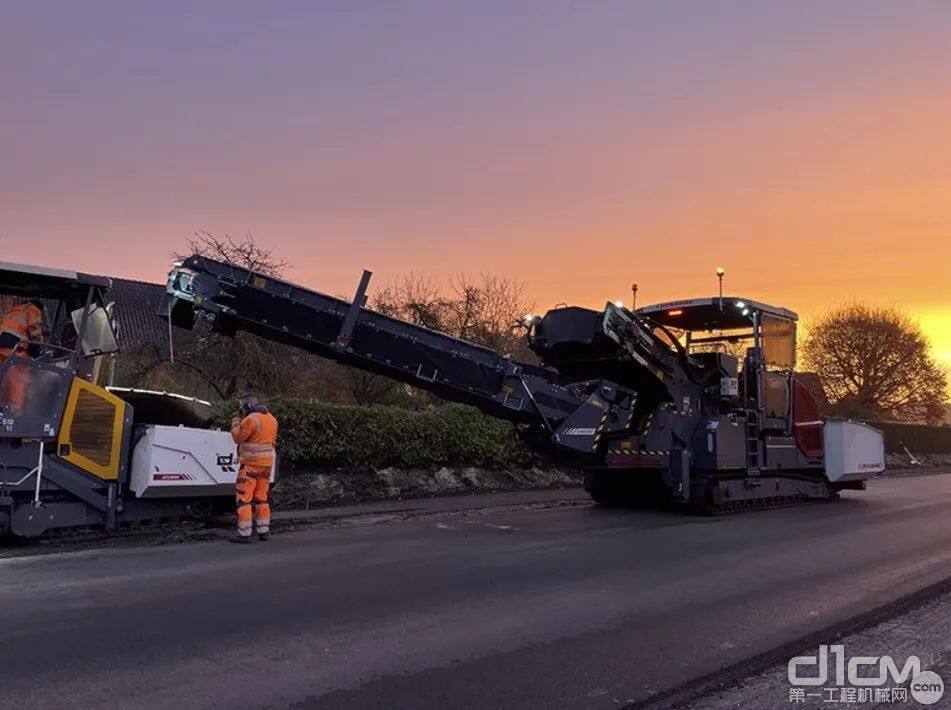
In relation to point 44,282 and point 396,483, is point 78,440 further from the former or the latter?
point 396,483

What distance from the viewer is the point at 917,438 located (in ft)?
127

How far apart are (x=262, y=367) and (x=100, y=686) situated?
13075mm

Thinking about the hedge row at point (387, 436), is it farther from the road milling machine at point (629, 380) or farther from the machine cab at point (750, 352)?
the machine cab at point (750, 352)

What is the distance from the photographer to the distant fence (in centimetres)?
3603

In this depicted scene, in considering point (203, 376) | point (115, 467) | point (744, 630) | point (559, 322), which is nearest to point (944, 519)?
point (559, 322)

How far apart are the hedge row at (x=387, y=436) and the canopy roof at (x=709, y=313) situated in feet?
15.2

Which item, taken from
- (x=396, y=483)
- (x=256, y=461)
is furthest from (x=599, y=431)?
(x=256, y=461)

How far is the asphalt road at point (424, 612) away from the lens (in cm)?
444

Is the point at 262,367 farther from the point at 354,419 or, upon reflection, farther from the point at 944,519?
the point at 944,519

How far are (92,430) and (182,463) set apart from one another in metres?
1.03

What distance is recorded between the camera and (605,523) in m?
11.5

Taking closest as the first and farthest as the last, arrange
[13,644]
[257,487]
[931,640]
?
[13,644], [931,640], [257,487]

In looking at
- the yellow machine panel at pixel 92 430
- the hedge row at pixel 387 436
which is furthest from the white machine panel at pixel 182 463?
the hedge row at pixel 387 436

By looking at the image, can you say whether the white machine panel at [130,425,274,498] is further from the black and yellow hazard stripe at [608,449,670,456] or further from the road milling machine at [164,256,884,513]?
the black and yellow hazard stripe at [608,449,670,456]
